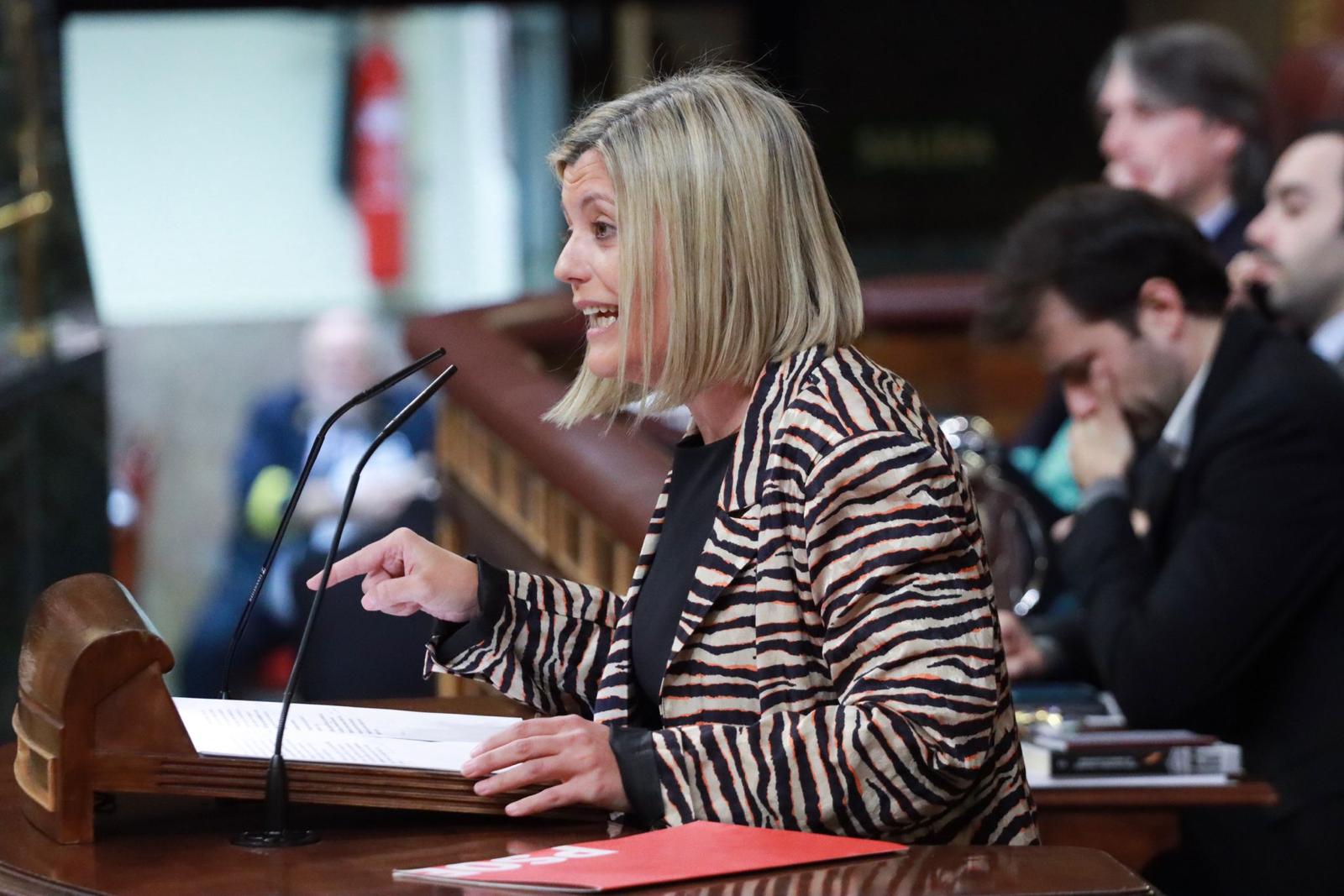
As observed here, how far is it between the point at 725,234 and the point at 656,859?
1.78 feet

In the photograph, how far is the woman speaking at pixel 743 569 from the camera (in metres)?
1.27

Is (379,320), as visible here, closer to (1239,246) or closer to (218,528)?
(218,528)

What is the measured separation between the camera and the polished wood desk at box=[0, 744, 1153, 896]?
3.67 ft

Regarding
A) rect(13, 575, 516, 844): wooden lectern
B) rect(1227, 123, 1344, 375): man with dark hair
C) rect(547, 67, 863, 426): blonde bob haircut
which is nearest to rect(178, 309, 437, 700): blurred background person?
rect(1227, 123, 1344, 375): man with dark hair

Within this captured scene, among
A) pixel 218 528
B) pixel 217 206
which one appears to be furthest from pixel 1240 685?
pixel 217 206

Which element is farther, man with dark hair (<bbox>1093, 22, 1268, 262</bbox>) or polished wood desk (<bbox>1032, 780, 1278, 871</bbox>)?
man with dark hair (<bbox>1093, 22, 1268, 262</bbox>)

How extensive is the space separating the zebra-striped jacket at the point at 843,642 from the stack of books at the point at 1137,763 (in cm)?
79

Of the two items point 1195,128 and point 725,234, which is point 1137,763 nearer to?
point 725,234

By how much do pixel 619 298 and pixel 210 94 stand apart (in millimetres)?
7991

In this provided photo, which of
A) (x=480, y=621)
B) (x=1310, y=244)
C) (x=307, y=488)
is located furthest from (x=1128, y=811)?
(x=307, y=488)

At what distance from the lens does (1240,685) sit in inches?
93.9

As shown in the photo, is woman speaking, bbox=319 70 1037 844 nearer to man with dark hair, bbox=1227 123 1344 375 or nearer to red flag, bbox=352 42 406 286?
man with dark hair, bbox=1227 123 1344 375

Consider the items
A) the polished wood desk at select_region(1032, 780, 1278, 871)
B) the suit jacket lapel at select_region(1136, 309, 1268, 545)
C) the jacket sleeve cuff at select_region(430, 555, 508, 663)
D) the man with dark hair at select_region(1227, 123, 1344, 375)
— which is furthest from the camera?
the man with dark hair at select_region(1227, 123, 1344, 375)

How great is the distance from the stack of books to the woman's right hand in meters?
0.87
